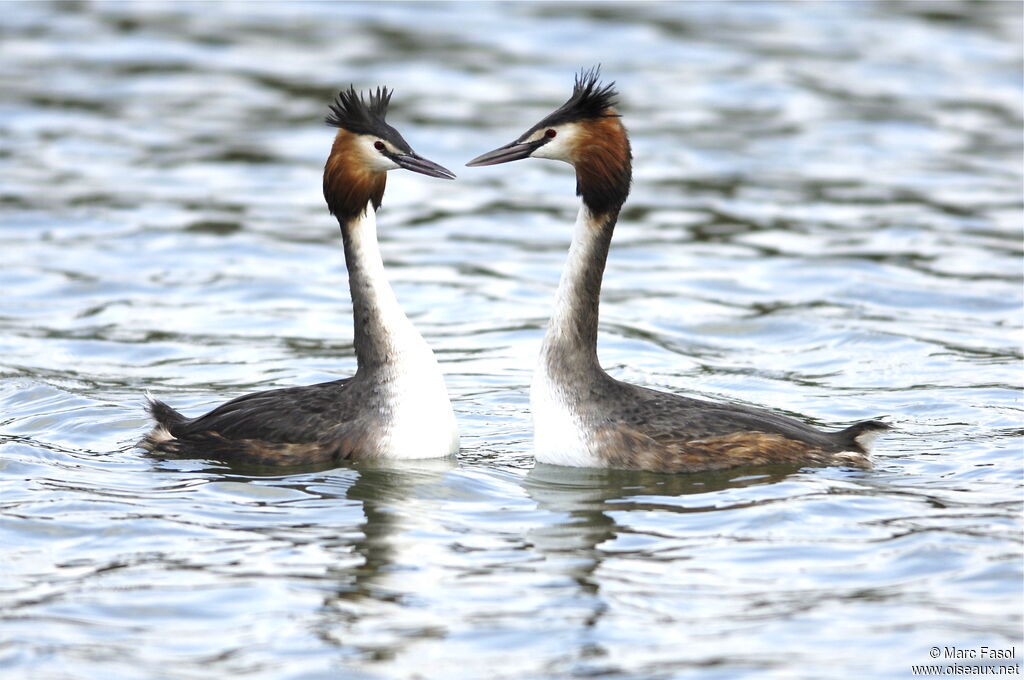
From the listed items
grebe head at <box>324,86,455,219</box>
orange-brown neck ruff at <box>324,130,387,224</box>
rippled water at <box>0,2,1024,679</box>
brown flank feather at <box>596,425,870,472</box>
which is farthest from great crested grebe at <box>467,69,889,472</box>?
orange-brown neck ruff at <box>324,130,387,224</box>

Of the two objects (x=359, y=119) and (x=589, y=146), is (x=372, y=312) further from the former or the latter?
(x=589, y=146)

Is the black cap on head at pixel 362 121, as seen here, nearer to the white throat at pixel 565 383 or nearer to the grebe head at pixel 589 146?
the grebe head at pixel 589 146

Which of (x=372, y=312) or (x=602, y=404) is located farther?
(x=372, y=312)

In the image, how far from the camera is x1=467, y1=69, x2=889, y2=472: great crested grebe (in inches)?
380

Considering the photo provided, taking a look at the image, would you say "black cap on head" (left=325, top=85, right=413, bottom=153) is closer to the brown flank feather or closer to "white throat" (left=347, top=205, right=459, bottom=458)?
"white throat" (left=347, top=205, right=459, bottom=458)

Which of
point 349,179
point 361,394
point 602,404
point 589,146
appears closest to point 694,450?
point 602,404

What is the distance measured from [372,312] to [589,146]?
166 cm

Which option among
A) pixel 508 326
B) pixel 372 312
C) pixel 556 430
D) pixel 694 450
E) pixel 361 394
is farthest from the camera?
pixel 508 326

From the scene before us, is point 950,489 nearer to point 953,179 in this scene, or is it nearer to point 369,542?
point 369,542

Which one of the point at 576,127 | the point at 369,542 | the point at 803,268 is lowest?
the point at 369,542

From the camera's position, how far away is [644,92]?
74.8 feet

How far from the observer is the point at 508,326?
1426 cm

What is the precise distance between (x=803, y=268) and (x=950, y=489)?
22.0 ft

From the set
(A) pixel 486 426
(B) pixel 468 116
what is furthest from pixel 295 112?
(A) pixel 486 426
